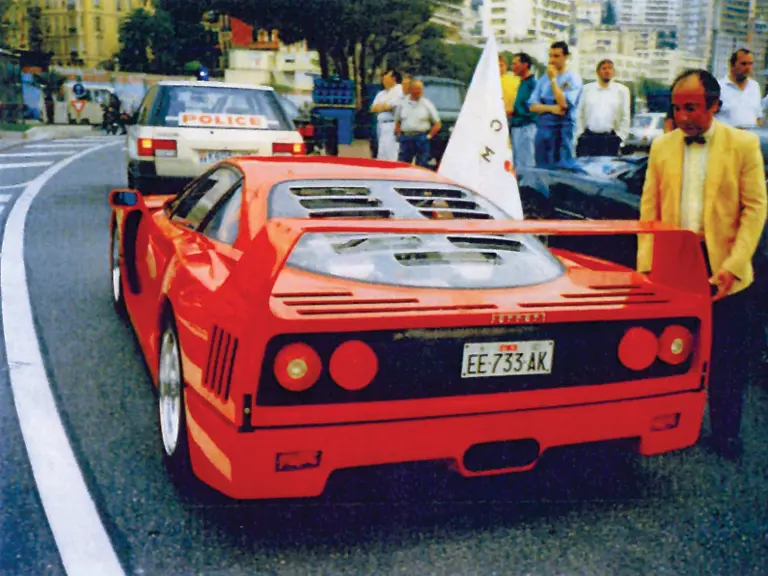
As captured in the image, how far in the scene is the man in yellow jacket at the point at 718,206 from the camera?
139 inches

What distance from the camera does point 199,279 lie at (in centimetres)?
313

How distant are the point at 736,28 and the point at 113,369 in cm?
655

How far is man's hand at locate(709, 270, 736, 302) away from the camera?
11.6 feet

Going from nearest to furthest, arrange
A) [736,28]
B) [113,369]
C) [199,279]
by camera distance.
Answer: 1. [199,279]
2. [113,369]
3. [736,28]

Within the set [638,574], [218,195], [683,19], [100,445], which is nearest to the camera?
[638,574]

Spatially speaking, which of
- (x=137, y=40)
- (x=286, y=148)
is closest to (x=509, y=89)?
(x=286, y=148)

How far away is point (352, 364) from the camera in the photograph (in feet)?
8.55

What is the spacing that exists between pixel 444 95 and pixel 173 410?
1446cm

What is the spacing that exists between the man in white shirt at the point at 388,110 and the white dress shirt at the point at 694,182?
28.5 ft

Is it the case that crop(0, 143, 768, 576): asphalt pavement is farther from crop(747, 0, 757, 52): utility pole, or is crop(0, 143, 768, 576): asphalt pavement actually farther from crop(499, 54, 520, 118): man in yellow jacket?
crop(499, 54, 520, 118): man in yellow jacket

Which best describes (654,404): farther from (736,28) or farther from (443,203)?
(736,28)

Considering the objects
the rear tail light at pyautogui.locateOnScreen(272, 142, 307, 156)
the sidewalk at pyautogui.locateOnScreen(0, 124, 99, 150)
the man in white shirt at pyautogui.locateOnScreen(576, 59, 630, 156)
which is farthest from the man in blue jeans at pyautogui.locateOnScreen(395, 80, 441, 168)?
the sidewalk at pyautogui.locateOnScreen(0, 124, 99, 150)

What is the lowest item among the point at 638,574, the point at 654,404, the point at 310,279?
the point at 638,574

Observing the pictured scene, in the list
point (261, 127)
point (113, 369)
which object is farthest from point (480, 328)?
point (261, 127)
